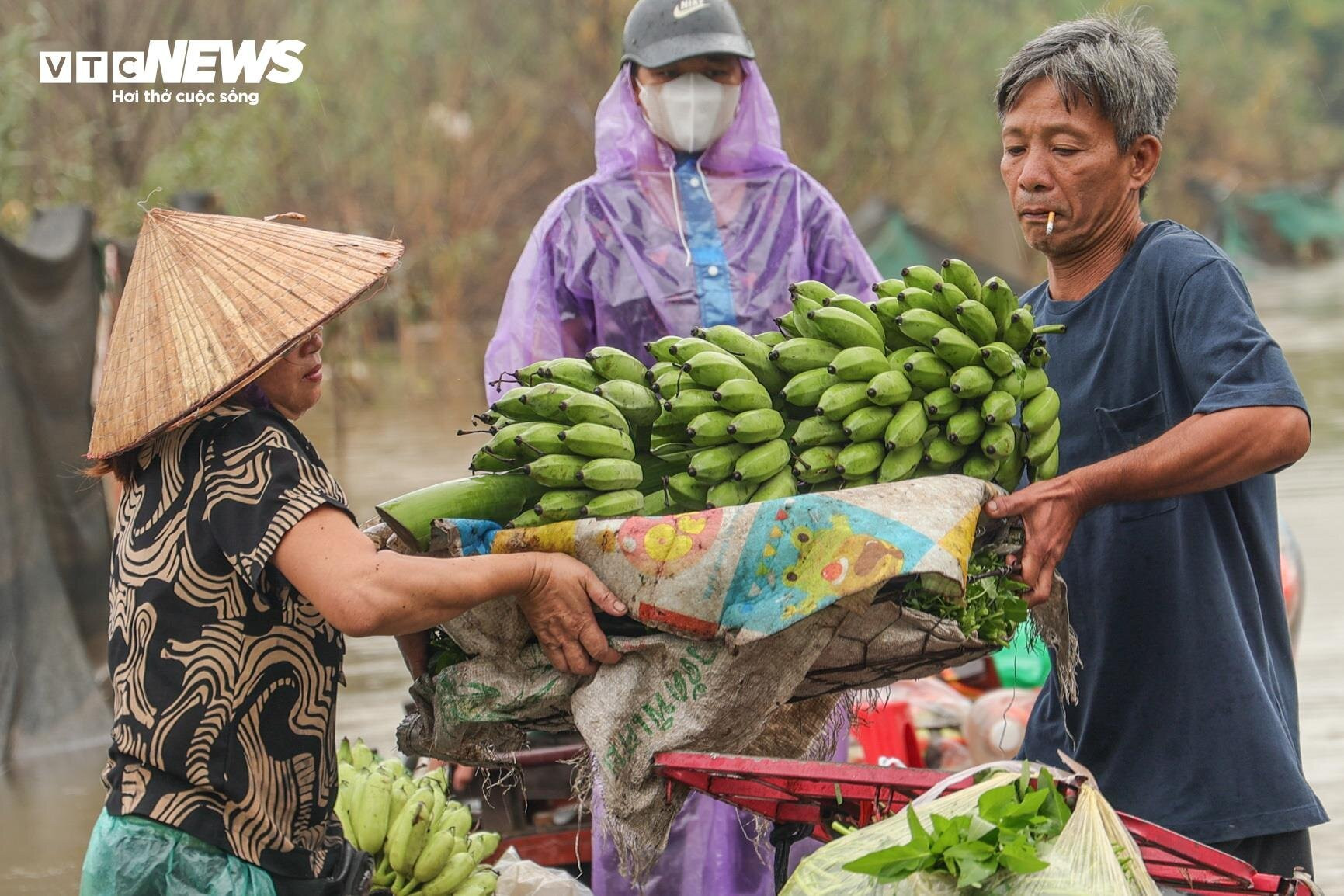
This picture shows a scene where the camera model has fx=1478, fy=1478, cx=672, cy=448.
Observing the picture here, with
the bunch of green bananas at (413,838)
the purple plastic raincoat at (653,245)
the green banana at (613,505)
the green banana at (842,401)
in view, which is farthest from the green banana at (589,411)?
the purple plastic raincoat at (653,245)

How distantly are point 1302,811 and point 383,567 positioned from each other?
1550 mm

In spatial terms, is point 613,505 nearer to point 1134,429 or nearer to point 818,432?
point 818,432

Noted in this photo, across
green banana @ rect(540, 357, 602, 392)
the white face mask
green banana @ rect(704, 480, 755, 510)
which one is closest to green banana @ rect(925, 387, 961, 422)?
green banana @ rect(704, 480, 755, 510)

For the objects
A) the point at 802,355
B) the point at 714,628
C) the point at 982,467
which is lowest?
the point at 714,628

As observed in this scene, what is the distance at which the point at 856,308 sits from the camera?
257 centimetres

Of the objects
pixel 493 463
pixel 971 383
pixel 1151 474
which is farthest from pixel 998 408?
pixel 493 463

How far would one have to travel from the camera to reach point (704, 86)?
420cm

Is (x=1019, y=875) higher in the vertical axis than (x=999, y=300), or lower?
lower

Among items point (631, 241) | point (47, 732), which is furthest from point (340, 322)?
point (631, 241)

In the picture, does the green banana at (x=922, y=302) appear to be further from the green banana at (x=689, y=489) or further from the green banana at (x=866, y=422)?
the green banana at (x=689, y=489)

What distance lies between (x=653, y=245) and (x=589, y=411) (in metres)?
1.84

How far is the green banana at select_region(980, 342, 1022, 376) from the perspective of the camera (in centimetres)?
243

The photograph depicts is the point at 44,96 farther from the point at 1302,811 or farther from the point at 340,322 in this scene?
the point at 1302,811

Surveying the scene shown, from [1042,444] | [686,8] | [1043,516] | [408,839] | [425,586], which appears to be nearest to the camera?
A: [425,586]
